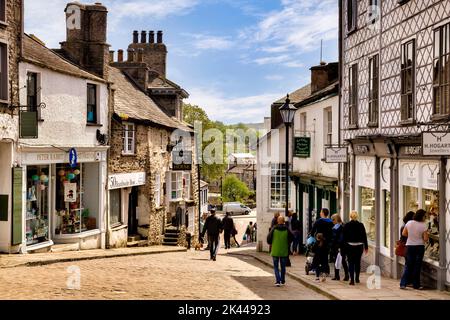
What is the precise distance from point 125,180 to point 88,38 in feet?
20.7

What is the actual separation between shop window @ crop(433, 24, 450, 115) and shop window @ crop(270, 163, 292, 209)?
16.8 m

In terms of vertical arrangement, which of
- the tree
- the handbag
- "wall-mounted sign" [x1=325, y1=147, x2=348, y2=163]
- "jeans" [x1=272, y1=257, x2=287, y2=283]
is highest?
"wall-mounted sign" [x1=325, y1=147, x2=348, y2=163]

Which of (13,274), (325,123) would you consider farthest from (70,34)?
(13,274)

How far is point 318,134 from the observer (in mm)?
24562

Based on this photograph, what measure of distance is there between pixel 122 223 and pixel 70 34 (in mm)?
8606

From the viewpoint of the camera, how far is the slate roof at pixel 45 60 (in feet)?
65.7

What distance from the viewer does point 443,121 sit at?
44.2 ft

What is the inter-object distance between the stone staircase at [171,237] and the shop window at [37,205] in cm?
1142

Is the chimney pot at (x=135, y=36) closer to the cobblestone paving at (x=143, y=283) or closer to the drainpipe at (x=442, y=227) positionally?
the cobblestone paving at (x=143, y=283)

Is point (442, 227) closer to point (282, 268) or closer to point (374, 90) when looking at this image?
point (282, 268)

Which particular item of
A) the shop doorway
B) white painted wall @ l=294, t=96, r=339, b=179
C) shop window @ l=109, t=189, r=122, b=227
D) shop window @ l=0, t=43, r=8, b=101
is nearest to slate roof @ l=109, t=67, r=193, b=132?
shop window @ l=109, t=189, r=122, b=227

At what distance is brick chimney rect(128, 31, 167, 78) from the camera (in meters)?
43.3

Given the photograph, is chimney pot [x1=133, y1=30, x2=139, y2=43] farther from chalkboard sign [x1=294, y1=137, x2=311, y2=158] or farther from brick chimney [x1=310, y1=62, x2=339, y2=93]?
chalkboard sign [x1=294, y1=137, x2=311, y2=158]
